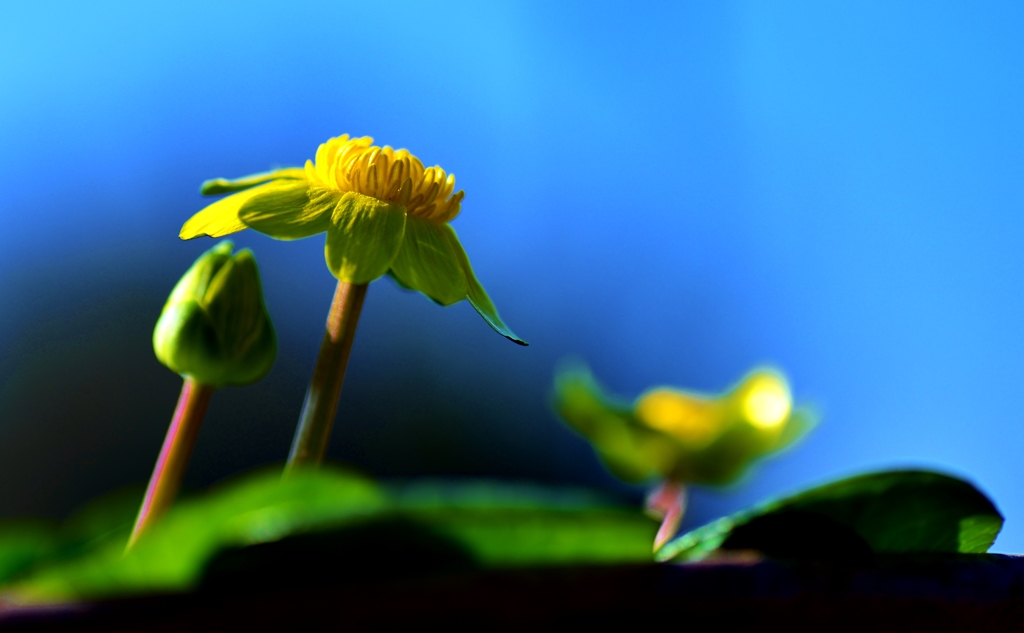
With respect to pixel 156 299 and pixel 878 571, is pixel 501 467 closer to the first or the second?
pixel 156 299

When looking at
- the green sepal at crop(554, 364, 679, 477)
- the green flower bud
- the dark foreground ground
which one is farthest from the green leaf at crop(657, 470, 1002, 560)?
the green sepal at crop(554, 364, 679, 477)

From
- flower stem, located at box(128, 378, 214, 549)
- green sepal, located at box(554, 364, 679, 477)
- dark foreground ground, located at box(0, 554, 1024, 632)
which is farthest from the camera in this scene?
green sepal, located at box(554, 364, 679, 477)

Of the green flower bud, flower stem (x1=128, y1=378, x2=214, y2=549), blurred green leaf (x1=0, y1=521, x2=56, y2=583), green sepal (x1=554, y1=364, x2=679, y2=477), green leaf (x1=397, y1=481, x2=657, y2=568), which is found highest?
green sepal (x1=554, y1=364, x2=679, y2=477)

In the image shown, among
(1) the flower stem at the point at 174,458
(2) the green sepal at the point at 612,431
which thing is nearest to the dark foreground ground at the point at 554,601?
(1) the flower stem at the point at 174,458

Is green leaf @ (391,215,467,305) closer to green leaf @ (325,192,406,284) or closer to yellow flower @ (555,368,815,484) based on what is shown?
green leaf @ (325,192,406,284)

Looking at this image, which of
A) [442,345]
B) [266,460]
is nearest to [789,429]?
[266,460]

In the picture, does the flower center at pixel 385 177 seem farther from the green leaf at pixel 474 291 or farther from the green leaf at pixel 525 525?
the green leaf at pixel 525 525
